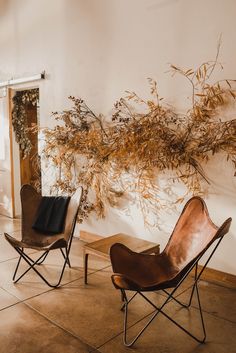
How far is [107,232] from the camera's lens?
416 centimetres

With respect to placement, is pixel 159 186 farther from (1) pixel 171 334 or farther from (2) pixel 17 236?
(2) pixel 17 236

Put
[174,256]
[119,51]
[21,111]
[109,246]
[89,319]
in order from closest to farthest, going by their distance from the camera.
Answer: [89,319] < [174,256] < [109,246] < [119,51] < [21,111]

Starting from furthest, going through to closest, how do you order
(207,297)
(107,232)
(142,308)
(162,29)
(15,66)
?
→ (15,66)
(107,232)
(162,29)
(207,297)
(142,308)

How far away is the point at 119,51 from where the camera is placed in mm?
3766

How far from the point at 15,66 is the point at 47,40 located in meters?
0.82

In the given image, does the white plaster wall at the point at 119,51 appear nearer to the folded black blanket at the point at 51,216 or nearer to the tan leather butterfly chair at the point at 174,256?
the tan leather butterfly chair at the point at 174,256

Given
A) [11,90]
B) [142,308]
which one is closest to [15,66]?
[11,90]

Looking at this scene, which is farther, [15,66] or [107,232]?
[15,66]

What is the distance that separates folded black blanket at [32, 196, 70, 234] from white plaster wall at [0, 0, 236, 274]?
0.78 metres

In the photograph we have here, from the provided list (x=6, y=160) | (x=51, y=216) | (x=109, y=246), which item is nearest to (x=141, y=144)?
(x=109, y=246)

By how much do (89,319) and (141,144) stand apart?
178cm

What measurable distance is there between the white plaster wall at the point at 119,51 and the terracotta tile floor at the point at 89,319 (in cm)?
72

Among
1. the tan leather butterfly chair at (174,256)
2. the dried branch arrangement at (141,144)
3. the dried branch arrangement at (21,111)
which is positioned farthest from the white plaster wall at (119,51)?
the tan leather butterfly chair at (174,256)

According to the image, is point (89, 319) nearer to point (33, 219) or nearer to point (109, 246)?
point (109, 246)
